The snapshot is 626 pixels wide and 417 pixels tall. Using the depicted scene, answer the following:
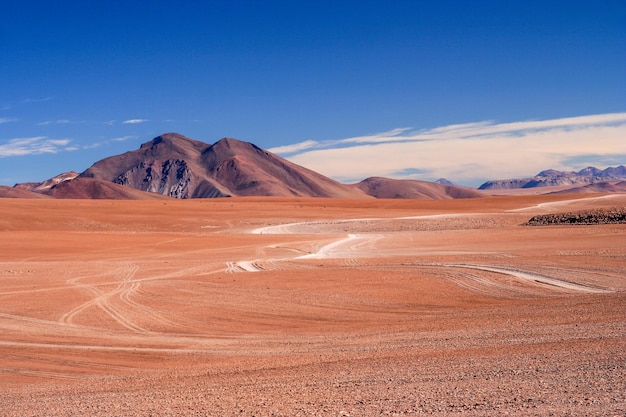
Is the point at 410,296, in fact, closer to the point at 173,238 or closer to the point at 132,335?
the point at 132,335

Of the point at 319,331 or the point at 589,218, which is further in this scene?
the point at 589,218

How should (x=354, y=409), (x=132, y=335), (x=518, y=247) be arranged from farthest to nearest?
1. (x=518, y=247)
2. (x=132, y=335)
3. (x=354, y=409)

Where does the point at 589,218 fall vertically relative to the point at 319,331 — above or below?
above

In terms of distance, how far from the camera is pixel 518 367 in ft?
34.1

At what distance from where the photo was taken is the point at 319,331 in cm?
1639

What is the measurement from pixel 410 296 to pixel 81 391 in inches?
474

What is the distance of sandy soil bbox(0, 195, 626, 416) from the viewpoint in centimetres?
930

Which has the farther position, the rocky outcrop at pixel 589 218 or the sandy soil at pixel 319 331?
the rocky outcrop at pixel 589 218

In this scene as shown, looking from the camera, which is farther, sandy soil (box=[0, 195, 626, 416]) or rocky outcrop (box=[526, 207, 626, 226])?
rocky outcrop (box=[526, 207, 626, 226])

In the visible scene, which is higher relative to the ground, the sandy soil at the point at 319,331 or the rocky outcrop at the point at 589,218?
the rocky outcrop at the point at 589,218

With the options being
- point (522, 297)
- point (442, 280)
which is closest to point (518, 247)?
point (442, 280)

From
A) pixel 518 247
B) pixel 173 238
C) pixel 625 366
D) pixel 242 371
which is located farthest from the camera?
pixel 173 238

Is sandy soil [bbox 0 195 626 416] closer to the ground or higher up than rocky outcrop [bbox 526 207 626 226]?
closer to the ground

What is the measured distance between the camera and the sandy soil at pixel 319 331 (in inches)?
366
